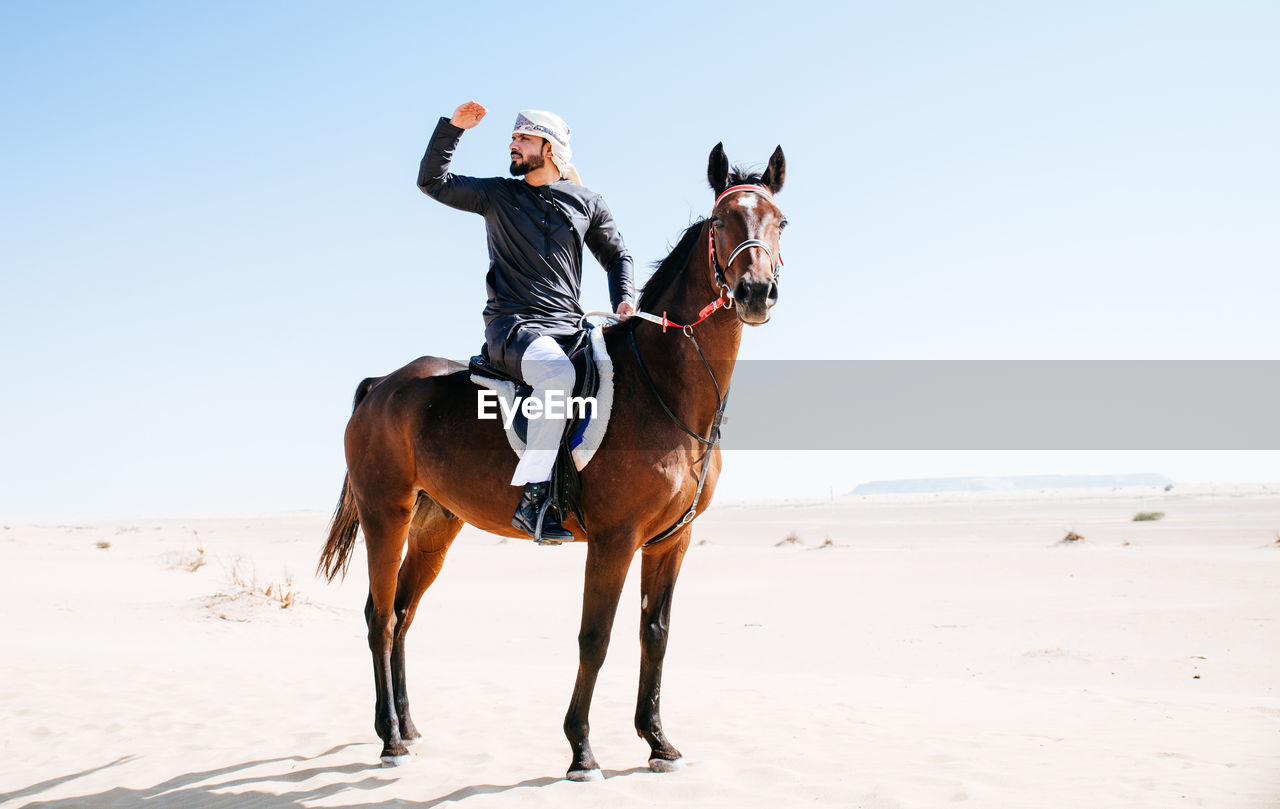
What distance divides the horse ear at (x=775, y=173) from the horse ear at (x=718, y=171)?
0.23m

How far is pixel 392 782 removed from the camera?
5090mm

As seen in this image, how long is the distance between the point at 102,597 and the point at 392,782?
14315 millimetres

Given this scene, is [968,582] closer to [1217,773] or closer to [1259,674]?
[1259,674]

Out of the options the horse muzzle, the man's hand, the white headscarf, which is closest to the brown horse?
the horse muzzle

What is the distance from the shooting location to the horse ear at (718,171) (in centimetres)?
470

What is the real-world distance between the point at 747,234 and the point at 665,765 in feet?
10.3

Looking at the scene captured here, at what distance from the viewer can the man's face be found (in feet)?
17.2

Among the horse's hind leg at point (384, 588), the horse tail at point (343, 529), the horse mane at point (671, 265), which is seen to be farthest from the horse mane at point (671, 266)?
the horse tail at point (343, 529)

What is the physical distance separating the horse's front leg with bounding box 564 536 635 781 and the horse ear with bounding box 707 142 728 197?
2038 mm

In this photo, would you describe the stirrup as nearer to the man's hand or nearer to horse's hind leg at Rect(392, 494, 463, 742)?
horse's hind leg at Rect(392, 494, 463, 742)

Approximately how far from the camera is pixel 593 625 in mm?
4660

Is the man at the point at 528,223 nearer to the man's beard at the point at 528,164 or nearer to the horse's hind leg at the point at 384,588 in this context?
the man's beard at the point at 528,164

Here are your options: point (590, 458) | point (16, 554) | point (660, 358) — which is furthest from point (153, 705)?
point (16, 554)

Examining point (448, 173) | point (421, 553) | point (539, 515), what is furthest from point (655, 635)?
point (448, 173)
